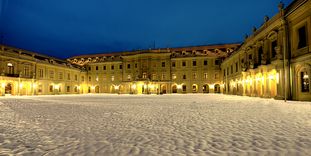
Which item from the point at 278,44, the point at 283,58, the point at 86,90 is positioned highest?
the point at 278,44

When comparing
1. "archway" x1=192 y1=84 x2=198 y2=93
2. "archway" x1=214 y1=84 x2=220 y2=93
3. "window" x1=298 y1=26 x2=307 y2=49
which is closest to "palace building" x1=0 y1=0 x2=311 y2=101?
"window" x1=298 y1=26 x2=307 y2=49

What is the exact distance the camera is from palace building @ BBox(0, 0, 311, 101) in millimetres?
17859

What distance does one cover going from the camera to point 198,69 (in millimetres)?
52344

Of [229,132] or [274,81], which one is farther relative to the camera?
[274,81]

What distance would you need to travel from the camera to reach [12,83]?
37.8m

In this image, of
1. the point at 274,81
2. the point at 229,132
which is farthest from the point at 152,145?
the point at 274,81

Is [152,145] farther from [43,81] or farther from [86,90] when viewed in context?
[86,90]

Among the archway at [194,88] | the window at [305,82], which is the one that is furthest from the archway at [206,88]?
the window at [305,82]

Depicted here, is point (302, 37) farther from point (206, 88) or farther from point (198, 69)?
point (206, 88)

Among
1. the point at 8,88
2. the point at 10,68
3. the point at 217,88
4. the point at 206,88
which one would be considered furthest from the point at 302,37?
the point at 8,88

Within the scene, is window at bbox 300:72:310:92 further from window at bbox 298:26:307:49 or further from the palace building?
window at bbox 298:26:307:49

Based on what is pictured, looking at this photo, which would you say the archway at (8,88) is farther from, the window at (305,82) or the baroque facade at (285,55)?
the window at (305,82)

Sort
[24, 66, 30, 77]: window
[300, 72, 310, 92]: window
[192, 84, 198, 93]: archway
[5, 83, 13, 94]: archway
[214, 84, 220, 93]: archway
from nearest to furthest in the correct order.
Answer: [300, 72, 310, 92]: window → [5, 83, 13, 94]: archway → [24, 66, 30, 77]: window → [214, 84, 220, 93]: archway → [192, 84, 198, 93]: archway

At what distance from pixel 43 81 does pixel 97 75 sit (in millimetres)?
17112
